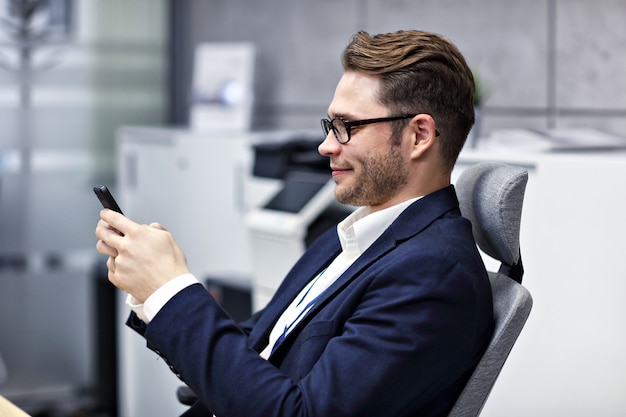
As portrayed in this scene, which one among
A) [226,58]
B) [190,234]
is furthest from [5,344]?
[226,58]

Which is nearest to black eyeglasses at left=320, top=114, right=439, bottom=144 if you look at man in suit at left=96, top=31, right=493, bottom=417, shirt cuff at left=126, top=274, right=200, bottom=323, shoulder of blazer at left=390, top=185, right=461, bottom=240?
man in suit at left=96, top=31, right=493, bottom=417

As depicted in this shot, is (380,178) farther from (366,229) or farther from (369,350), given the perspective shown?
(369,350)

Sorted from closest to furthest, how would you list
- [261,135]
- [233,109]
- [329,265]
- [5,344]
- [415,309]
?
1. [415,309]
2. [329,265]
3. [261,135]
4. [233,109]
5. [5,344]

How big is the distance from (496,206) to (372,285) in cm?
28

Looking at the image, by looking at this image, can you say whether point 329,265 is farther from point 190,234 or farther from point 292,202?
point 190,234

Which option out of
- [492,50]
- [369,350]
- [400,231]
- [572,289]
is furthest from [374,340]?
[492,50]

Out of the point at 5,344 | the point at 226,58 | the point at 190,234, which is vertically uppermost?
the point at 226,58

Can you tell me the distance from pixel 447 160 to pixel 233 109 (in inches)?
102

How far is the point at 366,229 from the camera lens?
5.53 feet

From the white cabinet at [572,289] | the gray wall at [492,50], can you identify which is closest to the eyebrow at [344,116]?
the white cabinet at [572,289]

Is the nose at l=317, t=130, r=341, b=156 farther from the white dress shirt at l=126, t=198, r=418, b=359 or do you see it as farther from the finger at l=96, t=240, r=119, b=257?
the finger at l=96, t=240, r=119, b=257

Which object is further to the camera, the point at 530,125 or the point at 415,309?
the point at 530,125

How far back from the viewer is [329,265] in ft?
6.24

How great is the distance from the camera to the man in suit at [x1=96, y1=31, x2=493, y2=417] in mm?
1447
